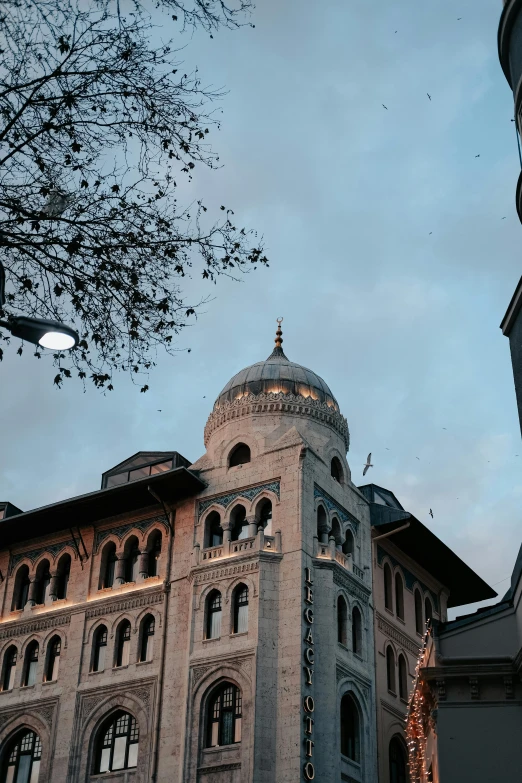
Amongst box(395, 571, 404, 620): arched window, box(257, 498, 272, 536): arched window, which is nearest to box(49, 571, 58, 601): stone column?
box(257, 498, 272, 536): arched window

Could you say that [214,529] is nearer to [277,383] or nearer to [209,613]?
[209,613]

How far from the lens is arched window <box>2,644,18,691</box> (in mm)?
34500

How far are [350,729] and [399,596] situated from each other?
696 cm

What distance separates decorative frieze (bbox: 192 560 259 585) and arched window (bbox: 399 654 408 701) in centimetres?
765

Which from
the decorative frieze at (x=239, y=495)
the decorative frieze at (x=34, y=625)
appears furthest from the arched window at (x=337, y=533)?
the decorative frieze at (x=34, y=625)

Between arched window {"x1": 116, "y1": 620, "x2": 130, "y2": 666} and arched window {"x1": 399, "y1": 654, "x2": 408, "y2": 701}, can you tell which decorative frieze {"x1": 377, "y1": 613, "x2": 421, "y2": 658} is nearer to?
arched window {"x1": 399, "y1": 654, "x2": 408, "y2": 701}

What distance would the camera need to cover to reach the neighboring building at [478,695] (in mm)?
20875

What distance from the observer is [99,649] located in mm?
33250

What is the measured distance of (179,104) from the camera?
44.7 feet

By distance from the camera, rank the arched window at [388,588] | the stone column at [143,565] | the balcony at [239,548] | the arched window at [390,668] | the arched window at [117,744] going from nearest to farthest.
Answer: the arched window at [117,744]
the balcony at [239,548]
the stone column at [143,565]
the arched window at [390,668]
the arched window at [388,588]

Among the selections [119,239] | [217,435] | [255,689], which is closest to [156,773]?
[255,689]

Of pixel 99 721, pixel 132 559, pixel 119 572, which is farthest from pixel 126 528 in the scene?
pixel 99 721

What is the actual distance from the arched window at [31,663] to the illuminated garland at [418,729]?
12.7 metres

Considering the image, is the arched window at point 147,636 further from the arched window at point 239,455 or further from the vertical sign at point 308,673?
the arched window at point 239,455
